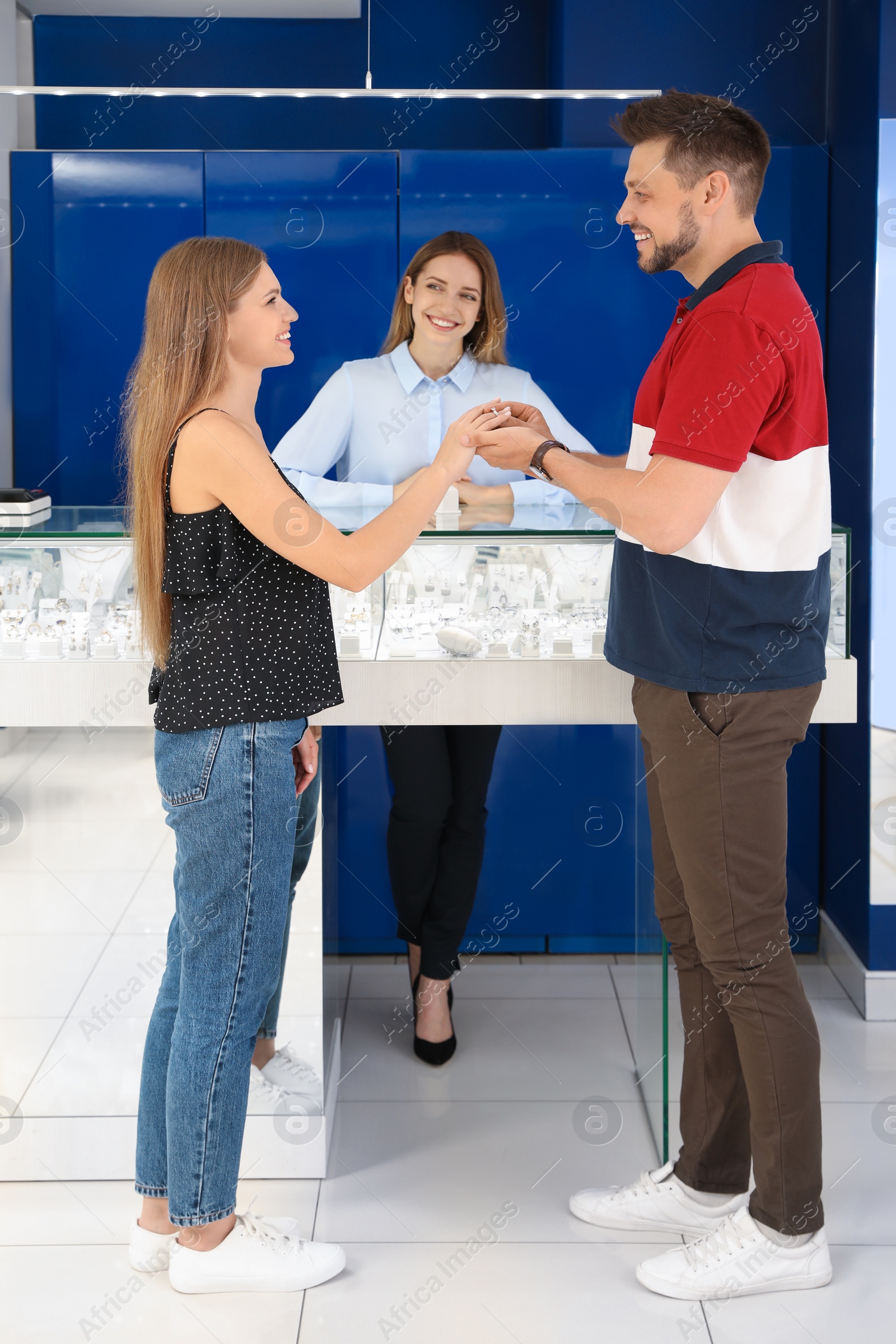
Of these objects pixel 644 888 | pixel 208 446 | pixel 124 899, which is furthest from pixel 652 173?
pixel 124 899

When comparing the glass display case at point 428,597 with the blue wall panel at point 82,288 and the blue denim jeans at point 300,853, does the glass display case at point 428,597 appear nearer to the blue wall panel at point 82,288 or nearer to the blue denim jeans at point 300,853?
the blue denim jeans at point 300,853

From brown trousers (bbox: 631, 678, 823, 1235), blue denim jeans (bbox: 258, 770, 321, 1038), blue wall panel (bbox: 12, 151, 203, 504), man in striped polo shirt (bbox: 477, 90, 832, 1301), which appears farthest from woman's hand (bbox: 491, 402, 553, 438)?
blue wall panel (bbox: 12, 151, 203, 504)

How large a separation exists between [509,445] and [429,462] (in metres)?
1.30

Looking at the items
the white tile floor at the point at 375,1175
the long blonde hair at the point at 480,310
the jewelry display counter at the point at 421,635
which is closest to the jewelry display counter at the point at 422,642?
the jewelry display counter at the point at 421,635

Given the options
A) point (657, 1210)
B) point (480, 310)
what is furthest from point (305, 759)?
point (480, 310)

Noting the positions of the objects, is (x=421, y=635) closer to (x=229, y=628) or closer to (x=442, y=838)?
(x=229, y=628)

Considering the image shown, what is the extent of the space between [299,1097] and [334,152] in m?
2.35

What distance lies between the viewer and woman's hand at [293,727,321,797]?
204 cm

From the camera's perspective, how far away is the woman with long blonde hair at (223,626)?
5.44ft

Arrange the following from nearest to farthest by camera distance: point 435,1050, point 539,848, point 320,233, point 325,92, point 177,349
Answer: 1. point 177,349
2. point 325,92
3. point 435,1050
4. point 320,233
5. point 539,848

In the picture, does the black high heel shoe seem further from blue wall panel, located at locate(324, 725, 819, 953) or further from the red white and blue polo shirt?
the red white and blue polo shirt

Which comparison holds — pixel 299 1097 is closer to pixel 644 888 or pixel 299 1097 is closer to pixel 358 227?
pixel 644 888

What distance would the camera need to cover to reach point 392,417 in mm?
2973

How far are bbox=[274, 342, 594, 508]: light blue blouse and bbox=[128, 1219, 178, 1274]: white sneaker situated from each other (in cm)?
167
